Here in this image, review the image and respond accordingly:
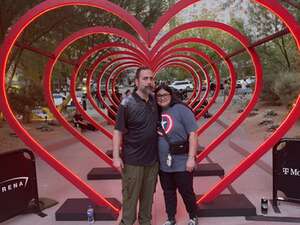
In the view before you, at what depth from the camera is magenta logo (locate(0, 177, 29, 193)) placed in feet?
16.7

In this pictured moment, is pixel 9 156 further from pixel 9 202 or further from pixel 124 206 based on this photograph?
pixel 124 206

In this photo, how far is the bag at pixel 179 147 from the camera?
14.6 ft

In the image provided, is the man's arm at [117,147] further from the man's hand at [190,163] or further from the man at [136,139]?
the man's hand at [190,163]

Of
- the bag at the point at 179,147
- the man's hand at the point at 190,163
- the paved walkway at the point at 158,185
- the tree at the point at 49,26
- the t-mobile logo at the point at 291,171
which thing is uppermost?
the tree at the point at 49,26

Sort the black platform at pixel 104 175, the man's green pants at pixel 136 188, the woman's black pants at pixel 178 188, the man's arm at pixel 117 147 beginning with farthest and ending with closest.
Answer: the black platform at pixel 104 175 < the woman's black pants at pixel 178 188 < the man's green pants at pixel 136 188 < the man's arm at pixel 117 147

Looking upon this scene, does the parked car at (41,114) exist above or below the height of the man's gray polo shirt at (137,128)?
below

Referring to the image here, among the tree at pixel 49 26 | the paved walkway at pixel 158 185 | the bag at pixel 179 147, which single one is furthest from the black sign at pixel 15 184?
the tree at pixel 49 26

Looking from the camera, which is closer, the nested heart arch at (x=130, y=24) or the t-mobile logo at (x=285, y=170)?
the nested heart arch at (x=130, y=24)

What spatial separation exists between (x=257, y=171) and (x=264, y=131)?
5.51m

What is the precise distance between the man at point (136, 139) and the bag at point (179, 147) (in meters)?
0.18

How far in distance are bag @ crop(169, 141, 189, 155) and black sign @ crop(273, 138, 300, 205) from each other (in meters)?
1.54

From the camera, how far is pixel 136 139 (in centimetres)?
430

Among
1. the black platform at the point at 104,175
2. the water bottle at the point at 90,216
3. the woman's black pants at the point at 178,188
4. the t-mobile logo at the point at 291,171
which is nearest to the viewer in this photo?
the woman's black pants at the point at 178,188

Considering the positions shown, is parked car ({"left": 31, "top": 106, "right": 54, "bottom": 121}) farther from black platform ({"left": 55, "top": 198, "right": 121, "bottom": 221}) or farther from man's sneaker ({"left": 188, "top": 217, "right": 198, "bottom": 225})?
man's sneaker ({"left": 188, "top": 217, "right": 198, "bottom": 225})
